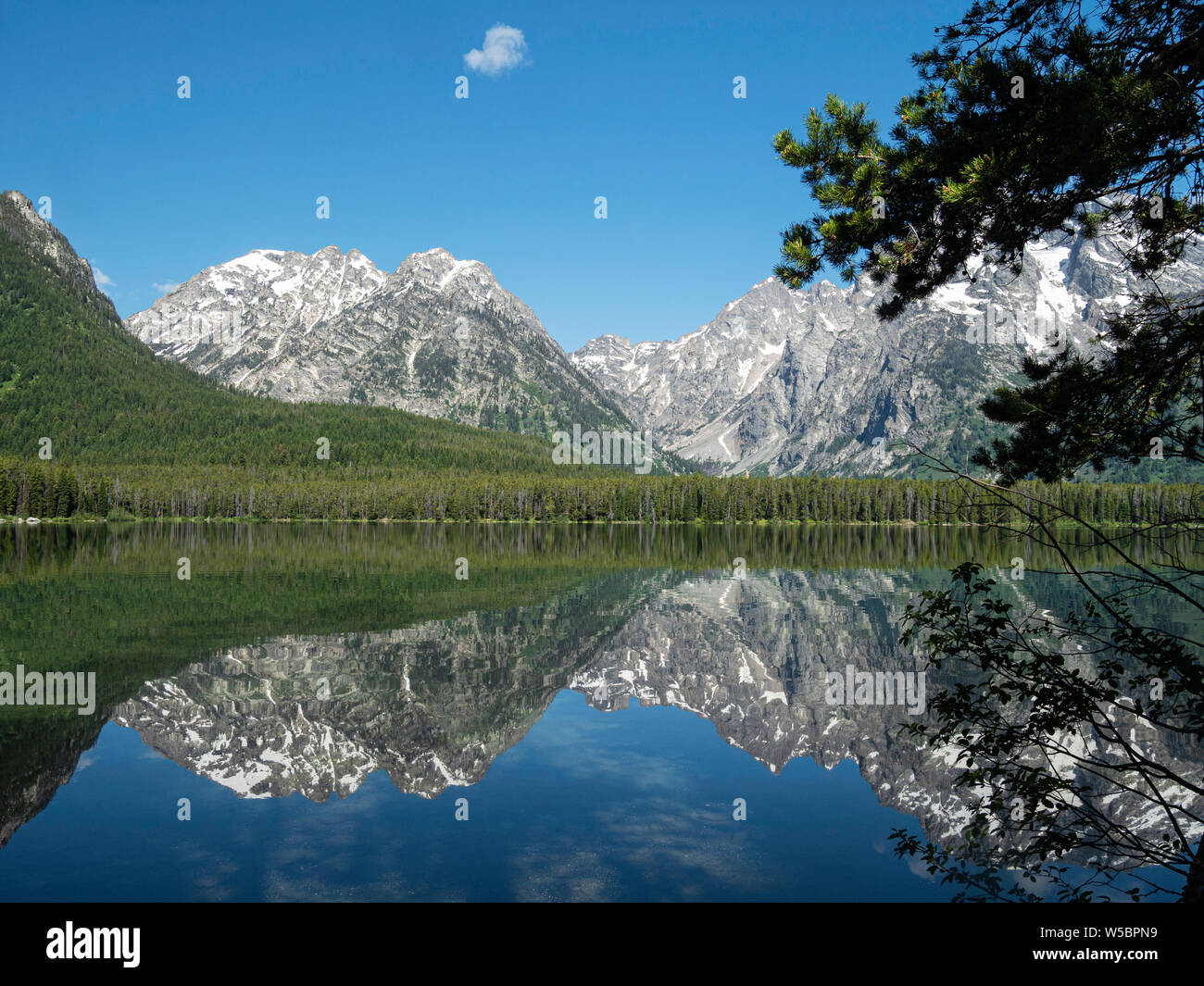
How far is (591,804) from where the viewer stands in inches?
620

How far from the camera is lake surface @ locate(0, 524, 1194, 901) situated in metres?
12.5

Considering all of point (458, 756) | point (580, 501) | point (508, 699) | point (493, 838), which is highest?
point (580, 501)

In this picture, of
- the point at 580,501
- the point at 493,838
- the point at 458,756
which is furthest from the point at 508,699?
the point at 580,501

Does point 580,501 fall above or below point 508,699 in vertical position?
above

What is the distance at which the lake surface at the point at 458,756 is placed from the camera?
12539 mm

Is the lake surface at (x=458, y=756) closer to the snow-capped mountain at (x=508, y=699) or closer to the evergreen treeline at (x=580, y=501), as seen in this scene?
the snow-capped mountain at (x=508, y=699)

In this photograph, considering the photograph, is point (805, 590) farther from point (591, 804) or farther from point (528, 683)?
point (591, 804)

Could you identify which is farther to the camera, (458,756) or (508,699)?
(508,699)

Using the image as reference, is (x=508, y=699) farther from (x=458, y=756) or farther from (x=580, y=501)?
(x=580, y=501)

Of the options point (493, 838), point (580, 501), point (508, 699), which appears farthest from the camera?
point (580, 501)

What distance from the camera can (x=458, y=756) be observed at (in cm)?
1767

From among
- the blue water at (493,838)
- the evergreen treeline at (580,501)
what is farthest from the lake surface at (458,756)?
the evergreen treeline at (580,501)
